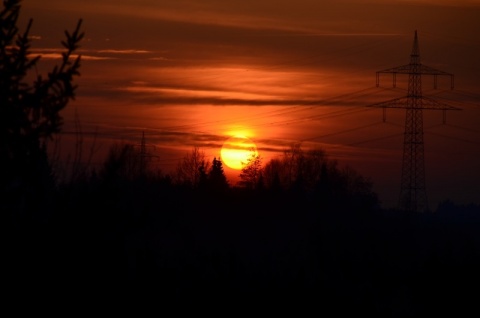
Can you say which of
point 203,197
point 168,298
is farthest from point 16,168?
point 203,197

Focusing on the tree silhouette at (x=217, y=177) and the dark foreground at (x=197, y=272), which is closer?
the dark foreground at (x=197, y=272)

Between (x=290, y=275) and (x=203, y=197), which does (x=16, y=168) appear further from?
(x=203, y=197)

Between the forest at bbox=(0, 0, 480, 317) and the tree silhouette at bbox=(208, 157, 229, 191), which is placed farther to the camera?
the tree silhouette at bbox=(208, 157, 229, 191)

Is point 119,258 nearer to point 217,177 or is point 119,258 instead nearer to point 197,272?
point 197,272

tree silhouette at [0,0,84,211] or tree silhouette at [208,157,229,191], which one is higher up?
tree silhouette at [208,157,229,191]

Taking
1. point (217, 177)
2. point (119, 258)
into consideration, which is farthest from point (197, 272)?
point (217, 177)

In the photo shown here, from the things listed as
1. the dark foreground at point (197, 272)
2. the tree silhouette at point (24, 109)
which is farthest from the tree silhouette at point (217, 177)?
the tree silhouette at point (24, 109)

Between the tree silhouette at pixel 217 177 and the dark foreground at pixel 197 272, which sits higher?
the tree silhouette at pixel 217 177

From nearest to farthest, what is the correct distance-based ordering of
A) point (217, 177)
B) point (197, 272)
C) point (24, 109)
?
point (24, 109), point (197, 272), point (217, 177)

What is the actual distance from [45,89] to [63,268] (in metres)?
1.83

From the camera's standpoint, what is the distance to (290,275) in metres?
20.6

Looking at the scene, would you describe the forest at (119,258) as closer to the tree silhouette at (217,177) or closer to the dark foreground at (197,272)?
the dark foreground at (197,272)

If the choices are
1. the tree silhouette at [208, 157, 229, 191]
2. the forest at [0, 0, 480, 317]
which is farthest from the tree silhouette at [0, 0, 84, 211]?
the tree silhouette at [208, 157, 229, 191]

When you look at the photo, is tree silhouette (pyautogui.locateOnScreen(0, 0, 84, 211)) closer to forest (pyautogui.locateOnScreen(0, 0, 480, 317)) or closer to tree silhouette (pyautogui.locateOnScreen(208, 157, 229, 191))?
forest (pyautogui.locateOnScreen(0, 0, 480, 317))
